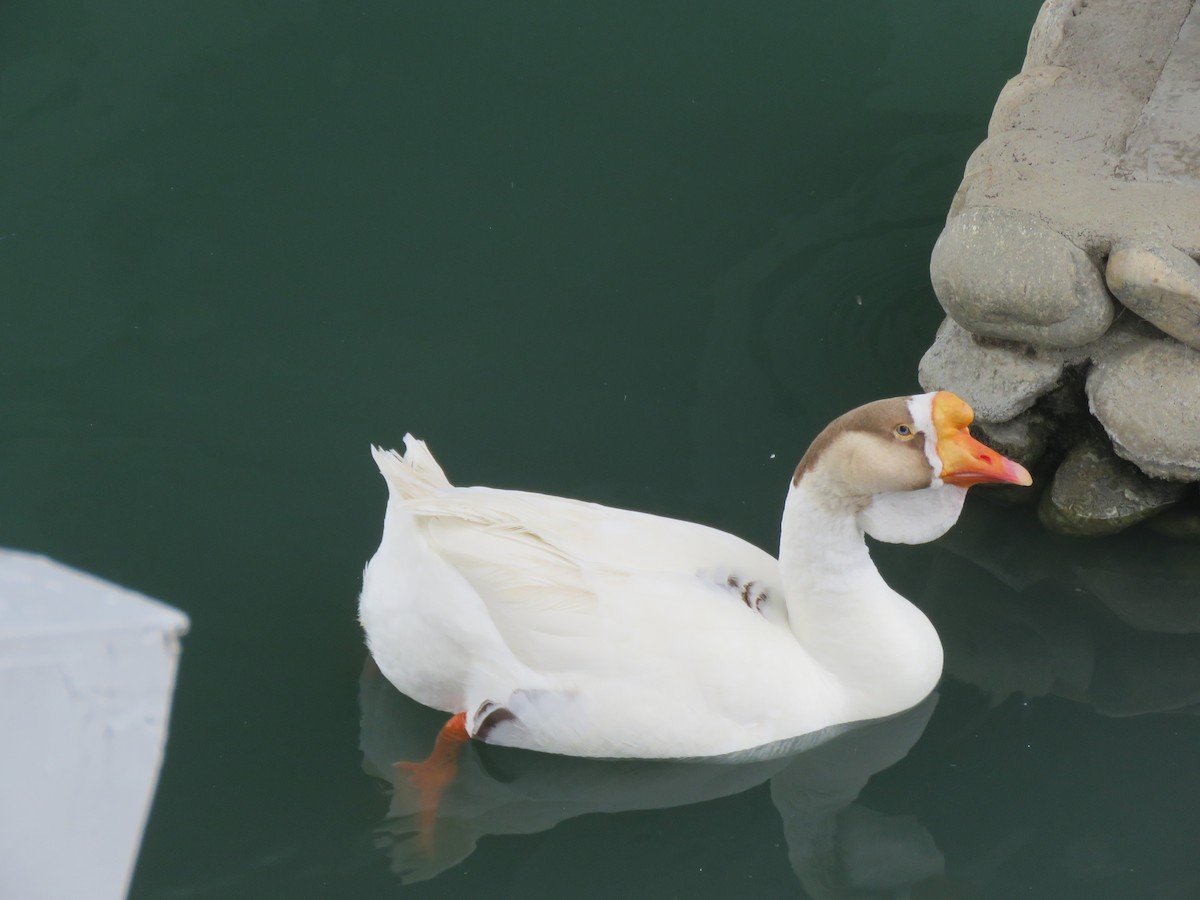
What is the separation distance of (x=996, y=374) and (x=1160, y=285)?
0.52 metres

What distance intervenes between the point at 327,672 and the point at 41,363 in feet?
5.29

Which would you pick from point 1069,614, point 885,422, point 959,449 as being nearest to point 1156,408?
point 1069,614

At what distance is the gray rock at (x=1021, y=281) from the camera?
3.83 metres

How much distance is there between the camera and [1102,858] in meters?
3.32

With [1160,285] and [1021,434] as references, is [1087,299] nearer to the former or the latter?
[1160,285]

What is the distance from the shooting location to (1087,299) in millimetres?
3857

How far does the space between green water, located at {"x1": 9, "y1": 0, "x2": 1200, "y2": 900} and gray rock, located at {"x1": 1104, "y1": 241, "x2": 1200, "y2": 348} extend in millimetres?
706

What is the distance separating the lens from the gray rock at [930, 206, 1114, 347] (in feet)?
12.6

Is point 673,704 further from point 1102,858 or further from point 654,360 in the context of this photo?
point 654,360

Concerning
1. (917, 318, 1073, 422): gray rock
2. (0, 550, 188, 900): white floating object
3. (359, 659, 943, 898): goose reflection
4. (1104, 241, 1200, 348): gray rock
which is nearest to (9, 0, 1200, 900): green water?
(359, 659, 943, 898): goose reflection

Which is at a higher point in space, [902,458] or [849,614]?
[902,458]

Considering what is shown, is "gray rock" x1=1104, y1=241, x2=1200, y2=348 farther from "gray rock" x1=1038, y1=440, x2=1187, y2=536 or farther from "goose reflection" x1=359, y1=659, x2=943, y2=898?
"goose reflection" x1=359, y1=659, x2=943, y2=898

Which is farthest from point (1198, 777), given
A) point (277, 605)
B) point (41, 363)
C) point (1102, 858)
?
point (41, 363)

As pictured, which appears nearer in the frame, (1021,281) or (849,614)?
(849,614)
